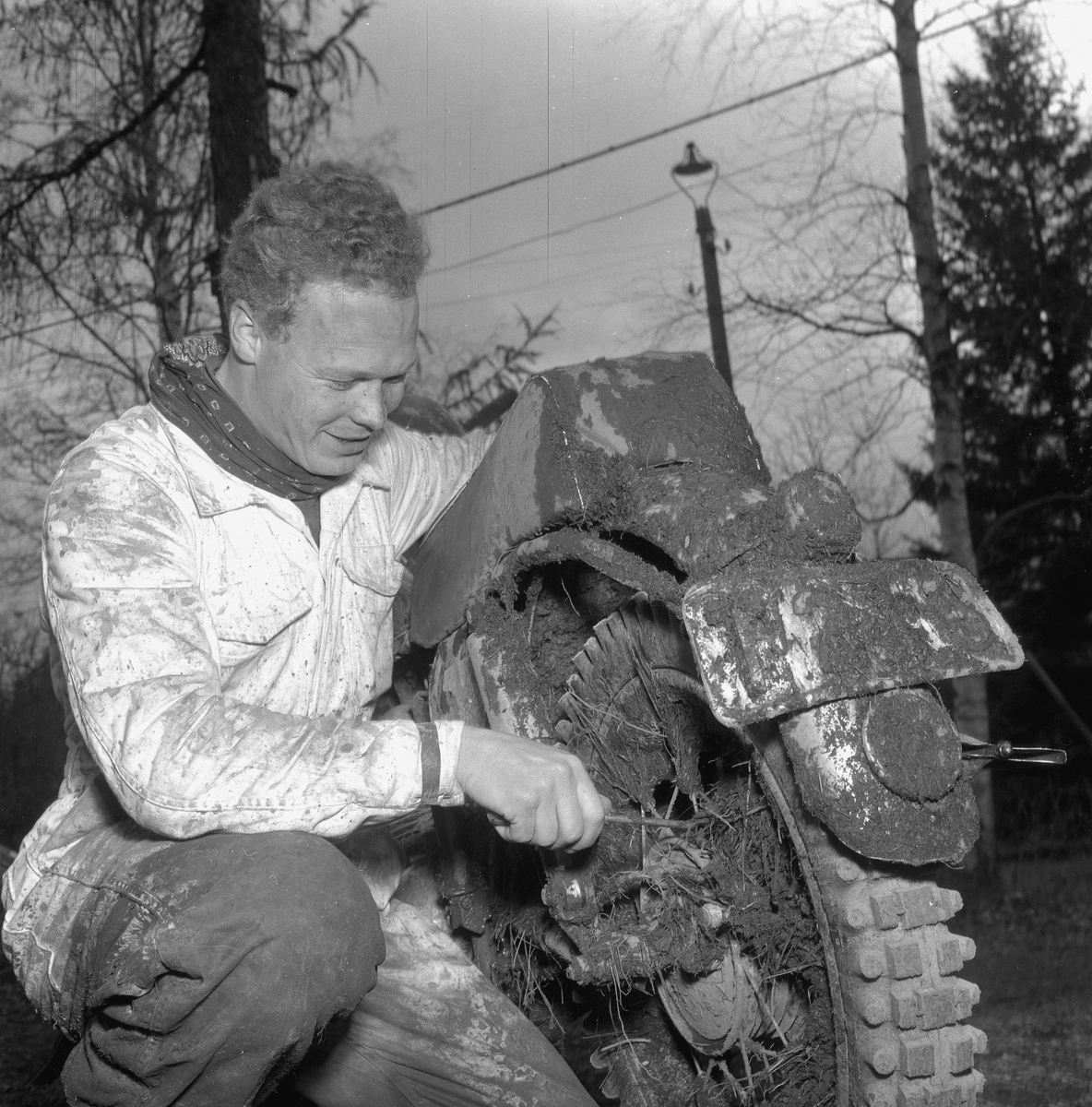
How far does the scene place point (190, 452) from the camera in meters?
1.96

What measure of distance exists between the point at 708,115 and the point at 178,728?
3169 millimetres

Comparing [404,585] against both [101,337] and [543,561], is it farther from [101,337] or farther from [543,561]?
[101,337]

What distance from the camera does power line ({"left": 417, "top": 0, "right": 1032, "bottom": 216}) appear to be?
3.91 m

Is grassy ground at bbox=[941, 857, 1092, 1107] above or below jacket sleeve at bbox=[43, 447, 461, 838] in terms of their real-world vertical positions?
below

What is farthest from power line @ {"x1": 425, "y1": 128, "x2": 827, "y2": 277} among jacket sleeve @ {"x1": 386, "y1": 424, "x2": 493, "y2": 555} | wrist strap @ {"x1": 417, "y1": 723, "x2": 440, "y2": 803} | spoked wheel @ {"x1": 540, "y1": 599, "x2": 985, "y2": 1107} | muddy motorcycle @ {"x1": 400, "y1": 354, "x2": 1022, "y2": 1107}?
wrist strap @ {"x1": 417, "y1": 723, "x2": 440, "y2": 803}

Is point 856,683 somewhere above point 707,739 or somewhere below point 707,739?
above

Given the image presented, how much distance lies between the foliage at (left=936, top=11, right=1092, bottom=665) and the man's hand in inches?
112

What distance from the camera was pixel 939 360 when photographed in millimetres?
4000

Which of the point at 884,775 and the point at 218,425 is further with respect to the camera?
the point at 218,425

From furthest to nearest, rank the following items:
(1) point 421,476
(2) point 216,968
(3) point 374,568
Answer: (1) point 421,476 → (3) point 374,568 → (2) point 216,968

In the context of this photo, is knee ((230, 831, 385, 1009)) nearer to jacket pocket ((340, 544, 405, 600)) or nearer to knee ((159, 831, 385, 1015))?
knee ((159, 831, 385, 1015))

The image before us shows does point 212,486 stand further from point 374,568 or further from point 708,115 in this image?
point 708,115

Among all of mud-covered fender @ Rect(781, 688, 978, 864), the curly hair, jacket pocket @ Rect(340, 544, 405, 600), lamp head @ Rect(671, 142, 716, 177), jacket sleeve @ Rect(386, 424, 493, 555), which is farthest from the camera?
lamp head @ Rect(671, 142, 716, 177)

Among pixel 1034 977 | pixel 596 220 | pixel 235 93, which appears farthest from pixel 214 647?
pixel 235 93
